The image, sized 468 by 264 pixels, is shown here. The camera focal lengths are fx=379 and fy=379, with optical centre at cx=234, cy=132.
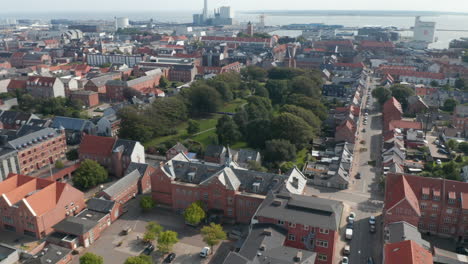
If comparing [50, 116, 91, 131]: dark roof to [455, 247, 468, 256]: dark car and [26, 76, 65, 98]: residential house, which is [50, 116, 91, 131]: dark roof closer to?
[26, 76, 65, 98]: residential house

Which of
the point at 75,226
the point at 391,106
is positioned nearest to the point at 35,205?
the point at 75,226

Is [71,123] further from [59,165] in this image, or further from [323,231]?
[323,231]

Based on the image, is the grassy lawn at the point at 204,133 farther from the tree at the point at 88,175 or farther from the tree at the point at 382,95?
the tree at the point at 382,95

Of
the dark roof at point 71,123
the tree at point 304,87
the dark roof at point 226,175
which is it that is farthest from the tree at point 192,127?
the tree at point 304,87

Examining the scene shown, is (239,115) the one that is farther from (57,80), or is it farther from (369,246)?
(57,80)

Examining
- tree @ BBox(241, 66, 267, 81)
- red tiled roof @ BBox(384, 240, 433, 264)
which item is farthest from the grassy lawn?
red tiled roof @ BBox(384, 240, 433, 264)
